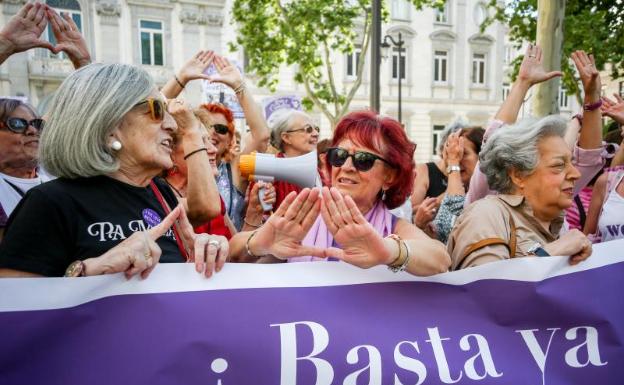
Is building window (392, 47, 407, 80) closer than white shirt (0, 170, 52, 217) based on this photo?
No

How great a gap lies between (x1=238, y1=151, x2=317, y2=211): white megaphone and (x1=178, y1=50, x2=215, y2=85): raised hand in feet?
4.62

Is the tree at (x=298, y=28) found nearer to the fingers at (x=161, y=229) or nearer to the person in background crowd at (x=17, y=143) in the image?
the person in background crowd at (x=17, y=143)

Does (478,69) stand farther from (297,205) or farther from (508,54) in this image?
(297,205)

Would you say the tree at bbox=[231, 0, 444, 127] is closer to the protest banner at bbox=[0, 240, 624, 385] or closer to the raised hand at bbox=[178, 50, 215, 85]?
the raised hand at bbox=[178, 50, 215, 85]

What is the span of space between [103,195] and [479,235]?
145 cm

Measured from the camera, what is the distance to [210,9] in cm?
2208

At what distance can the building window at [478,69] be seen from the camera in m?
28.2

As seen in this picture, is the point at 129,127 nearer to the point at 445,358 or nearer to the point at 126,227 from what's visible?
the point at 126,227

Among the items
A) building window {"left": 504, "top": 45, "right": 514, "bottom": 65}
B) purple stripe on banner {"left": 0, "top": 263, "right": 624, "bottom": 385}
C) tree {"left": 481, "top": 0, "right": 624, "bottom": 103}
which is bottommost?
purple stripe on banner {"left": 0, "top": 263, "right": 624, "bottom": 385}

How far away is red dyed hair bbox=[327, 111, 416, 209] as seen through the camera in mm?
2104

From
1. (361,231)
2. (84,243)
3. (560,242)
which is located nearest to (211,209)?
(84,243)

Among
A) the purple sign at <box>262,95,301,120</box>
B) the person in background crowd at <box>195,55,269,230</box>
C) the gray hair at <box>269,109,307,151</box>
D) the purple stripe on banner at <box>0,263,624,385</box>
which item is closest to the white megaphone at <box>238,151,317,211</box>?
the purple stripe on banner at <box>0,263,624,385</box>

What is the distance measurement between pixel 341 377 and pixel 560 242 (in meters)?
1.07

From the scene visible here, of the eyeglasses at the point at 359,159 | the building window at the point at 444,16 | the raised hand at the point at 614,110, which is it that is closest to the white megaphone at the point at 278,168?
the eyeglasses at the point at 359,159
